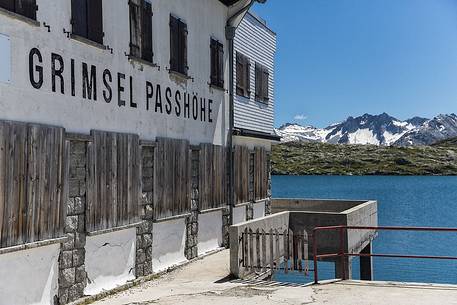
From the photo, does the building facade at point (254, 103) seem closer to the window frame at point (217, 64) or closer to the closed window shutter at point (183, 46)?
the window frame at point (217, 64)

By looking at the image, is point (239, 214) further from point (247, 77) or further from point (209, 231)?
point (247, 77)

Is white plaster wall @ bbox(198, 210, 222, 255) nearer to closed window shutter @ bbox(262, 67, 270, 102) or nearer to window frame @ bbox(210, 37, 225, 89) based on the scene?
window frame @ bbox(210, 37, 225, 89)

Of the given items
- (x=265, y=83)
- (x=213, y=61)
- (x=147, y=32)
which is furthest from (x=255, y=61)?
(x=147, y=32)

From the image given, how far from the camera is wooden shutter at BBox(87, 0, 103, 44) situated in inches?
444

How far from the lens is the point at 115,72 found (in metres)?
12.3

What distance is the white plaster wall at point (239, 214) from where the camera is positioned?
1929cm

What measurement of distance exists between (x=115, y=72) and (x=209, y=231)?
6708mm

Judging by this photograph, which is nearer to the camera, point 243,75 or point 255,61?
point 243,75

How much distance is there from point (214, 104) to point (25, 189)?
927 centimetres

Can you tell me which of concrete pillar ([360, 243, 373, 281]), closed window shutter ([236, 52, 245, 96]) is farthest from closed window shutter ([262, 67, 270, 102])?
concrete pillar ([360, 243, 373, 281])

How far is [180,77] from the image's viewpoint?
15445 millimetres

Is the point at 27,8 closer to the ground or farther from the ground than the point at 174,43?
closer to the ground

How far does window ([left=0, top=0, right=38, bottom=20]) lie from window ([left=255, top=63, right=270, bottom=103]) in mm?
13156

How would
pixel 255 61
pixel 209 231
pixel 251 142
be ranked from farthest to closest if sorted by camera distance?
1. pixel 255 61
2. pixel 251 142
3. pixel 209 231
